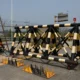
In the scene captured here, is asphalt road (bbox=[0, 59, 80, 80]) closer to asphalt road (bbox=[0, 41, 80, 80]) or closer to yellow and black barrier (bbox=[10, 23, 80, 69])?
asphalt road (bbox=[0, 41, 80, 80])

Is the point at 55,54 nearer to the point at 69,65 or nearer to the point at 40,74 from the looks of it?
the point at 69,65

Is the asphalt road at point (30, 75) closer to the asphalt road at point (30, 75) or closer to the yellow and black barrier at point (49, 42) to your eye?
the asphalt road at point (30, 75)

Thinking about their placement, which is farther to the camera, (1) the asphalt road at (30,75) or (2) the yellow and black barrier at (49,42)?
(2) the yellow and black barrier at (49,42)

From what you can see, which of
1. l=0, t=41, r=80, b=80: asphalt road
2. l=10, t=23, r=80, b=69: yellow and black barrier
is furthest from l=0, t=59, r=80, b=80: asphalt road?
l=10, t=23, r=80, b=69: yellow and black barrier

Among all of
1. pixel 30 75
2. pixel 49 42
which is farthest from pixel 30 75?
pixel 49 42

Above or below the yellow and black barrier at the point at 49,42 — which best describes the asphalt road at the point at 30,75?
A: below

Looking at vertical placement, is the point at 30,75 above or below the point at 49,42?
below

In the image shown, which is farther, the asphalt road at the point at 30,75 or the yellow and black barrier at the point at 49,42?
the yellow and black barrier at the point at 49,42

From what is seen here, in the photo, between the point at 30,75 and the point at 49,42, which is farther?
the point at 49,42

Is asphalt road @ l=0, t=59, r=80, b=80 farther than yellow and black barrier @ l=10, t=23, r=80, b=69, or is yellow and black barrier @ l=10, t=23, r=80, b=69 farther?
yellow and black barrier @ l=10, t=23, r=80, b=69

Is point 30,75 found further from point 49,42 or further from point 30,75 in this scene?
point 49,42

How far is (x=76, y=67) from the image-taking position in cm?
652

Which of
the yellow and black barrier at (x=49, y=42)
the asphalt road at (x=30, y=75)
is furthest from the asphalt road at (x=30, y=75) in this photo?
the yellow and black barrier at (x=49, y=42)

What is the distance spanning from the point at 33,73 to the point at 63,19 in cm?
1732
